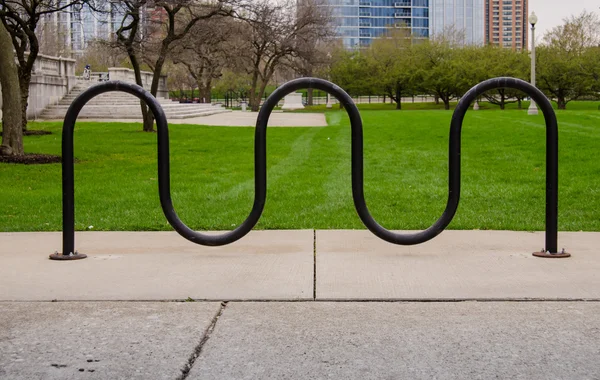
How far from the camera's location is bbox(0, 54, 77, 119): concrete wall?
3409cm

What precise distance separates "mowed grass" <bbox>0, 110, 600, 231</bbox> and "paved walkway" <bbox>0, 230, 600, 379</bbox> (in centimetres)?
153

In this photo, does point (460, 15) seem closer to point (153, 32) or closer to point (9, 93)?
point (153, 32)

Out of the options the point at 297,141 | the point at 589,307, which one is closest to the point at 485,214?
the point at 589,307

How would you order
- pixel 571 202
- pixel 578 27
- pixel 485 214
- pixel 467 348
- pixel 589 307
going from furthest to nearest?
1. pixel 578 27
2. pixel 571 202
3. pixel 485 214
4. pixel 589 307
5. pixel 467 348

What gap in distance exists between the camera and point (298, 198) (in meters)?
9.69

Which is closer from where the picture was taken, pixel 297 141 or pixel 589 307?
pixel 589 307

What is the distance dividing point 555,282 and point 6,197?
738 cm

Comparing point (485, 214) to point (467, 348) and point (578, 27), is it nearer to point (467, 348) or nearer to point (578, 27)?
point (467, 348)

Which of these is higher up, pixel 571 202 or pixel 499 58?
pixel 499 58

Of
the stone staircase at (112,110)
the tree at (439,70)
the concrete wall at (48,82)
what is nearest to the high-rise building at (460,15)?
the tree at (439,70)

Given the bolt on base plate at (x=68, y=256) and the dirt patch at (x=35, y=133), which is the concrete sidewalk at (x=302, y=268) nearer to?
the bolt on base plate at (x=68, y=256)

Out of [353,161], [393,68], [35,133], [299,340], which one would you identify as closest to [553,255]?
[353,161]

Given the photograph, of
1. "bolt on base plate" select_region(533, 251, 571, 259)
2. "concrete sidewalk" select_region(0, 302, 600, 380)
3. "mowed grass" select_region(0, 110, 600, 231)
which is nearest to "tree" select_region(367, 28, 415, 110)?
"mowed grass" select_region(0, 110, 600, 231)

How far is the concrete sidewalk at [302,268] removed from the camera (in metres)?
4.82
